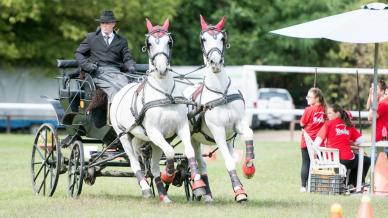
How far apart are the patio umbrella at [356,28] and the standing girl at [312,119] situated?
1.40 metres

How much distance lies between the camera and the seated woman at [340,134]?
50.6ft

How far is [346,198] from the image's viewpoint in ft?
47.0

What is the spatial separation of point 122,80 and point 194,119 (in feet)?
4.71

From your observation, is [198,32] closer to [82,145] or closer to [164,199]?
[82,145]

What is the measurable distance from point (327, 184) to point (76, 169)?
3794 millimetres

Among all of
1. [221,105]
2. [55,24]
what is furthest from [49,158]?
[55,24]

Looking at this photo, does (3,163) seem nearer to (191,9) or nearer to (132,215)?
(132,215)

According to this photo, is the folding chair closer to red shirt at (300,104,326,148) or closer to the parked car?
red shirt at (300,104,326,148)

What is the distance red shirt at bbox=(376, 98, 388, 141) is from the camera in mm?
15891

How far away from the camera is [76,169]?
13844 mm

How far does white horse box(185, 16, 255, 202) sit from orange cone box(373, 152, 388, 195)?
10.9 feet

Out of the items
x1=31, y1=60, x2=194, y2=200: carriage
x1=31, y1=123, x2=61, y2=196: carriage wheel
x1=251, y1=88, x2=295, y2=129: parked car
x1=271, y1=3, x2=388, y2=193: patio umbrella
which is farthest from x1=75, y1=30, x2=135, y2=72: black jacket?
x1=251, y1=88, x2=295, y2=129: parked car

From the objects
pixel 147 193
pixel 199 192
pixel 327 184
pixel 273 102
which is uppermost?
pixel 199 192

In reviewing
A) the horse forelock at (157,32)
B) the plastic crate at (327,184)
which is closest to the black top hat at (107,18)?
the horse forelock at (157,32)
